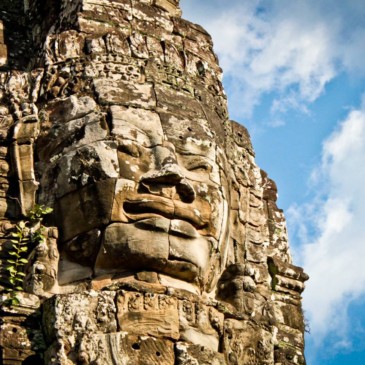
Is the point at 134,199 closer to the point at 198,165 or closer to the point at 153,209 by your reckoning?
the point at 153,209

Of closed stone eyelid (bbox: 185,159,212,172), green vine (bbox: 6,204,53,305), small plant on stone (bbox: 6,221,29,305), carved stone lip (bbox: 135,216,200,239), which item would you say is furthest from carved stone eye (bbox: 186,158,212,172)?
small plant on stone (bbox: 6,221,29,305)

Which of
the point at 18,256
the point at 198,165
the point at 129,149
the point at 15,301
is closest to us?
the point at 15,301

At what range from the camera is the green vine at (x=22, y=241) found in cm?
1198

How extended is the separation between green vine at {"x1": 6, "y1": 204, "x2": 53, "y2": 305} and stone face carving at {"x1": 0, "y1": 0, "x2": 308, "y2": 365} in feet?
0.36

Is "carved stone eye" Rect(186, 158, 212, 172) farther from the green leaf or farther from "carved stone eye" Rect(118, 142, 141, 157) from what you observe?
the green leaf

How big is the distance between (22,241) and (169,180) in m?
1.74

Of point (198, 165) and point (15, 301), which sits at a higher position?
point (198, 165)

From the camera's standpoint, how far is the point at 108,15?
1391 centimetres

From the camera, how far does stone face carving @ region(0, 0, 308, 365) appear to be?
37.6 feet

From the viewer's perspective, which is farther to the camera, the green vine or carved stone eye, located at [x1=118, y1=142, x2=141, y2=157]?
carved stone eye, located at [x1=118, y1=142, x2=141, y2=157]

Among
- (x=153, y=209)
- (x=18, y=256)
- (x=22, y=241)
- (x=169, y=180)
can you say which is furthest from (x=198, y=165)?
(x=18, y=256)

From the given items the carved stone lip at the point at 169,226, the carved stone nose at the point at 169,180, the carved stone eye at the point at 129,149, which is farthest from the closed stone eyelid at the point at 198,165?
the carved stone lip at the point at 169,226

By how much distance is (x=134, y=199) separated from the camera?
12.1 metres

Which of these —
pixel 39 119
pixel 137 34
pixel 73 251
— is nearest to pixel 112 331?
pixel 73 251
